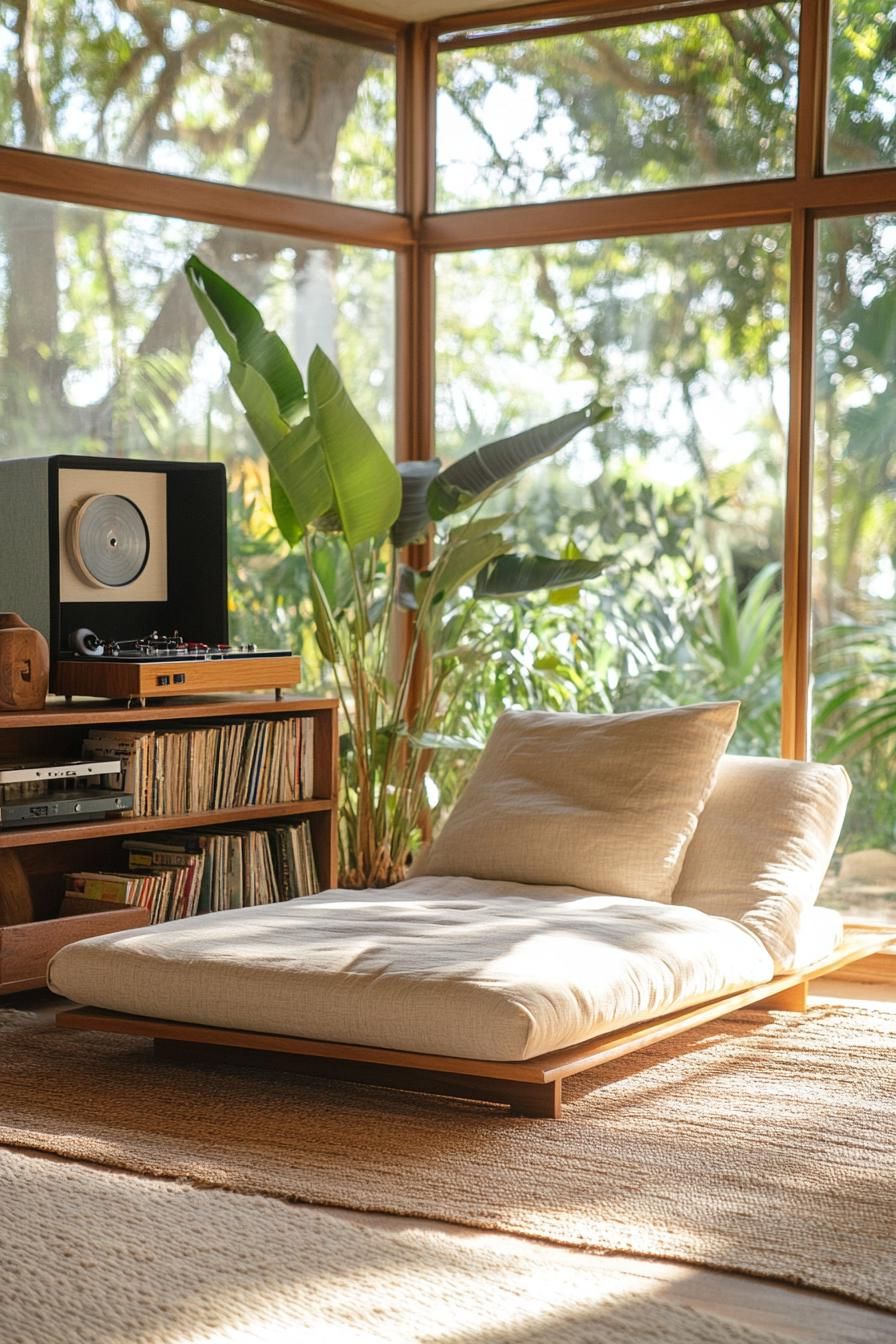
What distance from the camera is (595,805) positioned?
4.52m

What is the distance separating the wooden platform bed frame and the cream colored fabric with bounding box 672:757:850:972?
0.32 meters

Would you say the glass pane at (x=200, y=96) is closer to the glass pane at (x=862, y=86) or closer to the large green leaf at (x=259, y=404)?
the large green leaf at (x=259, y=404)

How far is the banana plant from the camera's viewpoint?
502 centimetres

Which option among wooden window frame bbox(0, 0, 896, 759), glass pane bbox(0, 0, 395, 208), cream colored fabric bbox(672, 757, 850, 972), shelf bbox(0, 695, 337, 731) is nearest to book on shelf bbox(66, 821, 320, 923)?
shelf bbox(0, 695, 337, 731)

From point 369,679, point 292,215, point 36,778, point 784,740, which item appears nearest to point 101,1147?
point 36,778

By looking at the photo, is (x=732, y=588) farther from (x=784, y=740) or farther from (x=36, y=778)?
(x=36, y=778)

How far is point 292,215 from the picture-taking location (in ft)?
18.9

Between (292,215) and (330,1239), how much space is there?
12.4 feet

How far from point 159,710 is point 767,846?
1604 mm

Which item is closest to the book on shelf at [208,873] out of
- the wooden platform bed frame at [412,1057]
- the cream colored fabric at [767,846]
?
the wooden platform bed frame at [412,1057]

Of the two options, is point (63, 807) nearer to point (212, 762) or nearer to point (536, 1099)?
point (212, 762)

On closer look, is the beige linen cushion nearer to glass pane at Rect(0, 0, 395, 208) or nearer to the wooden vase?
the wooden vase

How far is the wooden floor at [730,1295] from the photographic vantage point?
2.48 meters

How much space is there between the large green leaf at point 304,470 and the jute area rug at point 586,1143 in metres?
1.66
